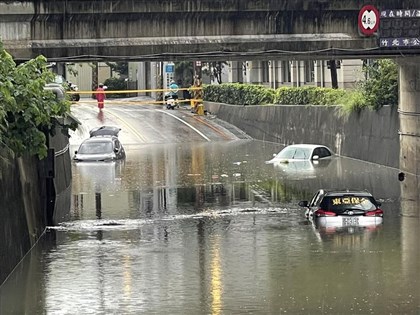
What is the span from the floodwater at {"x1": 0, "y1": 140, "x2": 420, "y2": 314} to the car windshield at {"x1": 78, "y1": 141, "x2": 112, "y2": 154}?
10.7m

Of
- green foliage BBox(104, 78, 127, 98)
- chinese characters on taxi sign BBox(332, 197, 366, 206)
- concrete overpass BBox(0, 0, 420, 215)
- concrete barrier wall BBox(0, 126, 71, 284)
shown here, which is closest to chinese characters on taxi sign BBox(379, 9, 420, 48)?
concrete overpass BBox(0, 0, 420, 215)

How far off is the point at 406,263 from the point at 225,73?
88.1 meters

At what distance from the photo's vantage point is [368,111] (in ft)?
183

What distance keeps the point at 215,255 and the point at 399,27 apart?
13006 millimetres

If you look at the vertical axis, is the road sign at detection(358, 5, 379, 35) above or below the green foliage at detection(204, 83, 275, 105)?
above

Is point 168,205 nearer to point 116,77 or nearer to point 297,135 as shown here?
point 297,135

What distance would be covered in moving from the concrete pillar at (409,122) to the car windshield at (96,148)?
18.0 metres

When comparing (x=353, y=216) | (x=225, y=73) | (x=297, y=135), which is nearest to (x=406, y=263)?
(x=353, y=216)

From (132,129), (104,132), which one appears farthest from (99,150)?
(132,129)

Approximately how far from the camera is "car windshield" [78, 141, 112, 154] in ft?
199

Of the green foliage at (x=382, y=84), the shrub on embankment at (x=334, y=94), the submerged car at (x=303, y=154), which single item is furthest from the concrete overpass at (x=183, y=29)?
the submerged car at (x=303, y=154)

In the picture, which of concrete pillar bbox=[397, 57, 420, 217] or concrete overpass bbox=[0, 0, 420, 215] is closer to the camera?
concrete overpass bbox=[0, 0, 420, 215]

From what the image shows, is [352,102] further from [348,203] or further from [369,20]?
[348,203]

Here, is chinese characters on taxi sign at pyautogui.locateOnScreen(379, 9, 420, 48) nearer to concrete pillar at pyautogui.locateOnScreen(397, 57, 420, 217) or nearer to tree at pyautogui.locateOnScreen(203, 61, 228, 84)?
concrete pillar at pyautogui.locateOnScreen(397, 57, 420, 217)
